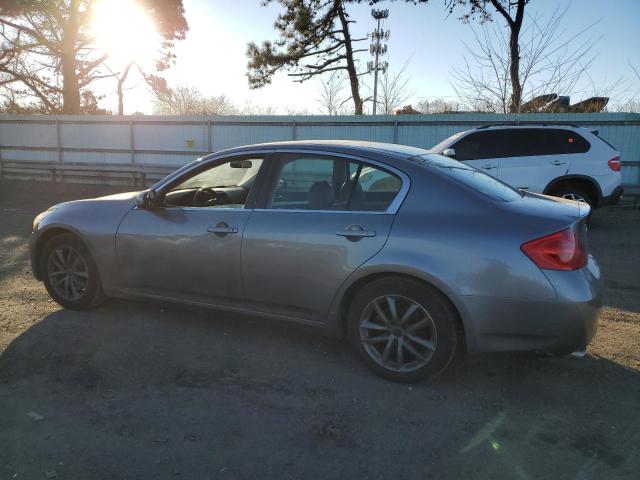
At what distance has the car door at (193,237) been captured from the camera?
386cm

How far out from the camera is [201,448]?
8.91 ft

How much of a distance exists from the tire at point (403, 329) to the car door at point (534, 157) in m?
6.57

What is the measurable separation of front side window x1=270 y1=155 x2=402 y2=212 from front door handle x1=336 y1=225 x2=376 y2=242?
171 mm

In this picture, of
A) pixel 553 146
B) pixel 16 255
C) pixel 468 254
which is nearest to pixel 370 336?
pixel 468 254

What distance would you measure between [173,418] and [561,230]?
98.5 inches

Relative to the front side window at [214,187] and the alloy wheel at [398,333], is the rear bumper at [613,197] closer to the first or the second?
the front side window at [214,187]

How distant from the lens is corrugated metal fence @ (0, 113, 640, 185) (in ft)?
40.7

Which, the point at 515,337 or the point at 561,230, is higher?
the point at 561,230

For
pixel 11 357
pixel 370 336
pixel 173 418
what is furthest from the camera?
pixel 11 357

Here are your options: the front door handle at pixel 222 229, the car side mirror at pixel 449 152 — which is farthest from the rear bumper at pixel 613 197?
the front door handle at pixel 222 229

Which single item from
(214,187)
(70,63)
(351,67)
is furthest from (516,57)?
(70,63)

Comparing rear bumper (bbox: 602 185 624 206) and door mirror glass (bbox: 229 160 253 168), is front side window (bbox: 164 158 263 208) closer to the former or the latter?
A: door mirror glass (bbox: 229 160 253 168)

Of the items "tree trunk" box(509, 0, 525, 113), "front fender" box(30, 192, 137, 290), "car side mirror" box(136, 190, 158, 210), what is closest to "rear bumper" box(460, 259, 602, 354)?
"car side mirror" box(136, 190, 158, 210)

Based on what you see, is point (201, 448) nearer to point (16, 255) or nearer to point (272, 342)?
point (272, 342)
